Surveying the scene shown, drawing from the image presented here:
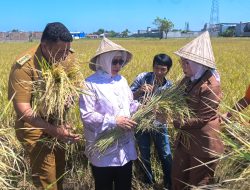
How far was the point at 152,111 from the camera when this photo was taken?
3.28 metres

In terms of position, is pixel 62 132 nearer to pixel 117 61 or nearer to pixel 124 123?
pixel 124 123

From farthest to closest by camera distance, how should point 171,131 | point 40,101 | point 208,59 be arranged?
point 171,131 < point 208,59 < point 40,101

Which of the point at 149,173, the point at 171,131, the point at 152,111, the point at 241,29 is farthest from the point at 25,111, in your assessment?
the point at 241,29

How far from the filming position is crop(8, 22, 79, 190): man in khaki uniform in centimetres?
288

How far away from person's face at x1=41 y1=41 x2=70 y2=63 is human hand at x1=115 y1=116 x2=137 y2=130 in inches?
25.1

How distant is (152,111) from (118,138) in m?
0.37

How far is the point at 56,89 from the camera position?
2.84m

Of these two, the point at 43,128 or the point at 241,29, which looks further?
the point at 241,29

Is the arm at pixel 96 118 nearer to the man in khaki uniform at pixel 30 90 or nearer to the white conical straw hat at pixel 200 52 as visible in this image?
the man in khaki uniform at pixel 30 90

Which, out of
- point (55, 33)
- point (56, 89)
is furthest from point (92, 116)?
point (55, 33)

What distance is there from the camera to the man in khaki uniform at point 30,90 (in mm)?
2883

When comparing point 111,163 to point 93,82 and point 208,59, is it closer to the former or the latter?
point 93,82

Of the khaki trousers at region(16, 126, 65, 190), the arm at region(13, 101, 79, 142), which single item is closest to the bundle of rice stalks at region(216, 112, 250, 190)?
the arm at region(13, 101, 79, 142)

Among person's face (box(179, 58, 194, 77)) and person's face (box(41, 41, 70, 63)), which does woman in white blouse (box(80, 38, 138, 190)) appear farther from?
person's face (box(179, 58, 194, 77))
